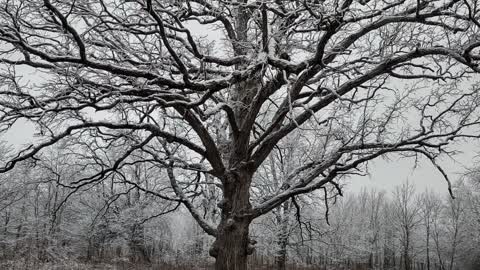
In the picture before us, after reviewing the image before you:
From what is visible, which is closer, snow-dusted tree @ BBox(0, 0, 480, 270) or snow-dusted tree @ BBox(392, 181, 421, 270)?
snow-dusted tree @ BBox(0, 0, 480, 270)

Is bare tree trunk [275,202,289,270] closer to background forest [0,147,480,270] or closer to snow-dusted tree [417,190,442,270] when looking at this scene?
background forest [0,147,480,270]

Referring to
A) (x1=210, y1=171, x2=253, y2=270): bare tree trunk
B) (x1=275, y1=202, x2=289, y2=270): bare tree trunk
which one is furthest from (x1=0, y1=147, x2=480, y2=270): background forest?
(x1=210, y1=171, x2=253, y2=270): bare tree trunk

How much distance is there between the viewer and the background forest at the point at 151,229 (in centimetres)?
1975

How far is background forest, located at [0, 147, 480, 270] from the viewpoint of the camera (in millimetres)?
19750

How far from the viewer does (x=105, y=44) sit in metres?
6.74

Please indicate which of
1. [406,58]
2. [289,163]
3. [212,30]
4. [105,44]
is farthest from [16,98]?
[289,163]

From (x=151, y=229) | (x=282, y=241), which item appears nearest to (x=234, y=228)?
(x=282, y=241)

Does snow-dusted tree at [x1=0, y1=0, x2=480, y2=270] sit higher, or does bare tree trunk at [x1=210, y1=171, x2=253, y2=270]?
snow-dusted tree at [x1=0, y1=0, x2=480, y2=270]

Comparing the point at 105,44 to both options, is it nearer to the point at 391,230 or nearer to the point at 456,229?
the point at 456,229

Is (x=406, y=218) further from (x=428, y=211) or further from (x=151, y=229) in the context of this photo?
(x=151, y=229)

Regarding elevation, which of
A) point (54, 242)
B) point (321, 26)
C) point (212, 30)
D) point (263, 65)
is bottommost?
point (54, 242)

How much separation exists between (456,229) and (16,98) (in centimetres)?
4286

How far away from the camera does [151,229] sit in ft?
99.2

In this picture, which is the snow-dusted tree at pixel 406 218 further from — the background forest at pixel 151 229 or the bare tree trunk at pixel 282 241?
the bare tree trunk at pixel 282 241
